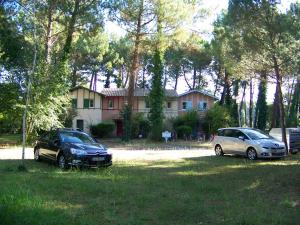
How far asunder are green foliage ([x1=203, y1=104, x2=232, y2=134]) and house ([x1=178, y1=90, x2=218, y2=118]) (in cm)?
647

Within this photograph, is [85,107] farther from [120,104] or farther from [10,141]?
[10,141]

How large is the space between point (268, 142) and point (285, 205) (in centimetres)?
Result: 1240

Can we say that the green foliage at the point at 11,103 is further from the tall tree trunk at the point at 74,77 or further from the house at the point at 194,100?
the house at the point at 194,100

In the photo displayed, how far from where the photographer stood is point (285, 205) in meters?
9.39

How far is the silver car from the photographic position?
21.2 m

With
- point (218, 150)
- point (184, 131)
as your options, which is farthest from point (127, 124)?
point (218, 150)

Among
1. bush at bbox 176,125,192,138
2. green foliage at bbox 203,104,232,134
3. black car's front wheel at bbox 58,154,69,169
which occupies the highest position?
green foliage at bbox 203,104,232,134

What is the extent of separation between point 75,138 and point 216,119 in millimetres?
32222

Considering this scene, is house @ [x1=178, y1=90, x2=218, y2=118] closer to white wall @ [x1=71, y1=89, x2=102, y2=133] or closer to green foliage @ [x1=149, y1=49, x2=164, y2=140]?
white wall @ [x1=71, y1=89, x2=102, y2=133]

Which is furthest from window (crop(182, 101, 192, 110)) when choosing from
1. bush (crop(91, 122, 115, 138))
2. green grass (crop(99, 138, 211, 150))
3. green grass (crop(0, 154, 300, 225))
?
green grass (crop(0, 154, 300, 225))

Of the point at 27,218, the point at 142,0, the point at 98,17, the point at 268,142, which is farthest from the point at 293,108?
the point at 27,218

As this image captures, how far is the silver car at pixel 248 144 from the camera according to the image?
2116 cm

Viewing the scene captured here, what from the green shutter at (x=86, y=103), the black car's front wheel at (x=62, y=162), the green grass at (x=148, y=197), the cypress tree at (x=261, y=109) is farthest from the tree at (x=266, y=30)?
the green shutter at (x=86, y=103)

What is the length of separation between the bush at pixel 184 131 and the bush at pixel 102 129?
24.9ft
